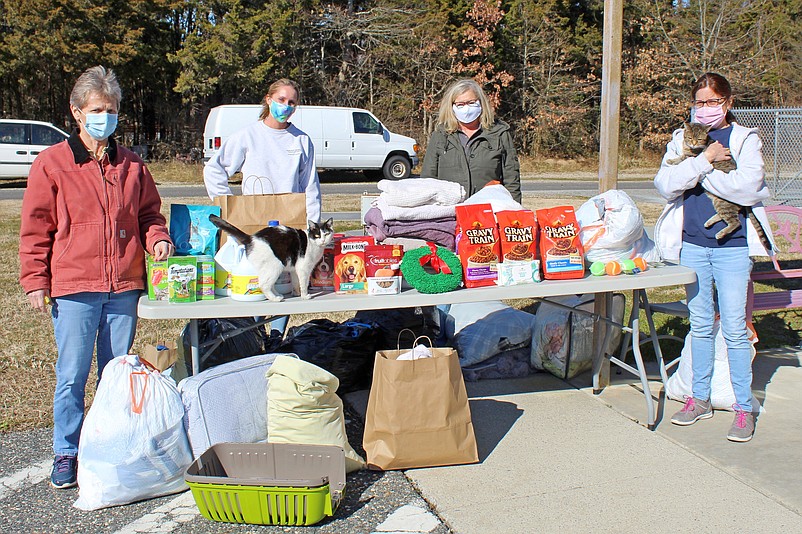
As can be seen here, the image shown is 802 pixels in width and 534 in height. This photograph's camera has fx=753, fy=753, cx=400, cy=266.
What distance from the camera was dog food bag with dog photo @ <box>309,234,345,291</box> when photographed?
11.8 feet

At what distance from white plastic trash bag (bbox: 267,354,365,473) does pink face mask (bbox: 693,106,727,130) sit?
220cm

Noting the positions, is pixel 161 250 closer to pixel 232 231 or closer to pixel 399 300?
pixel 232 231

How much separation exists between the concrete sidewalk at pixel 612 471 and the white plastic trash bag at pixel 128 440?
106 centimetres

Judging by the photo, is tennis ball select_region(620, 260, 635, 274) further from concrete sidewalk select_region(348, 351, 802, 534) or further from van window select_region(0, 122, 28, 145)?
van window select_region(0, 122, 28, 145)

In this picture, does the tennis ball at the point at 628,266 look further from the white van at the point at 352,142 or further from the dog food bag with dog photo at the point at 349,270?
the white van at the point at 352,142

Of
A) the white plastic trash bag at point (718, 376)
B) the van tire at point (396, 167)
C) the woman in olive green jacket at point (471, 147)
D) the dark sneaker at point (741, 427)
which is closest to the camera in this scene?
the dark sneaker at point (741, 427)

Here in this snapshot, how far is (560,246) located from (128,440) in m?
2.16

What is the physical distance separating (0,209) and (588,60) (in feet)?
74.4

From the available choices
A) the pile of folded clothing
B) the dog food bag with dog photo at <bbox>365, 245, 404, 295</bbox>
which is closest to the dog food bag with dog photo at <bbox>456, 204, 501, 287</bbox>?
the pile of folded clothing

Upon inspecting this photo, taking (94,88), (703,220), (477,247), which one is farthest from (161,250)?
(703,220)

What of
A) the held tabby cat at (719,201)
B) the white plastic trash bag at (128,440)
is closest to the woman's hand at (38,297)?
the white plastic trash bag at (128,440)

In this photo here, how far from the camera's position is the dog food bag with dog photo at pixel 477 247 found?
11.9ft

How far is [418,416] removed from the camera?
333cm

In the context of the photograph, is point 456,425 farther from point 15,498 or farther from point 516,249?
point 15,498
